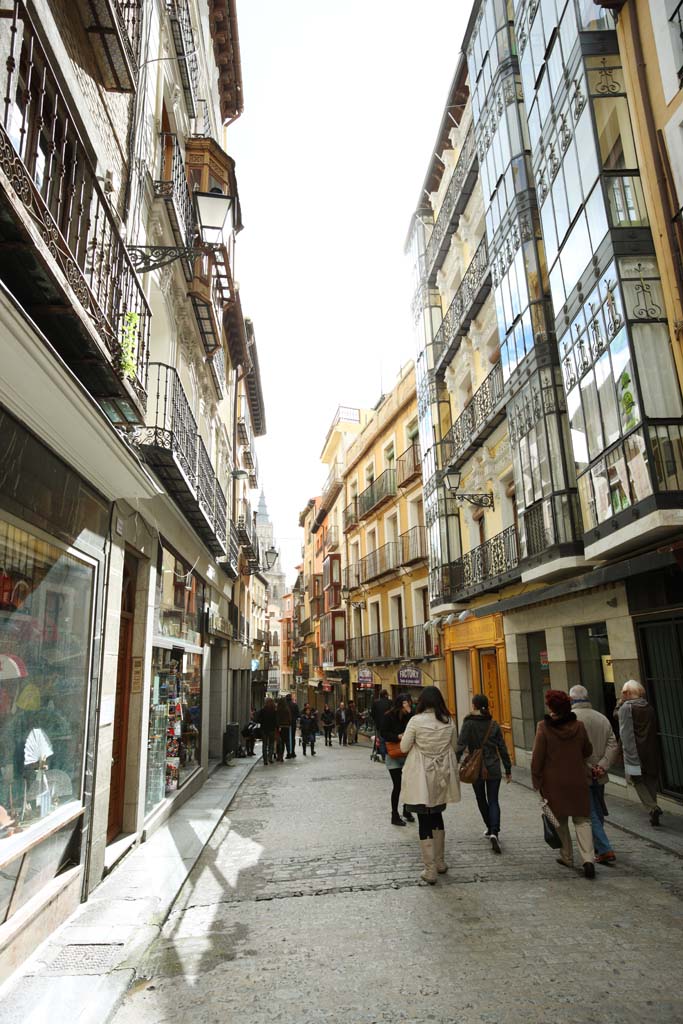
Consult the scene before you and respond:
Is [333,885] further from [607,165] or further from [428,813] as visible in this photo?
[607,165]

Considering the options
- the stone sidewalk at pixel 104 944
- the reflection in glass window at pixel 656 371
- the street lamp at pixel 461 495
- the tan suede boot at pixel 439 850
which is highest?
the street lamp at pixel 461 495

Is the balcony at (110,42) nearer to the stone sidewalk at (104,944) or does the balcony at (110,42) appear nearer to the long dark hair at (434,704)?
the long dark hair at (434,704)

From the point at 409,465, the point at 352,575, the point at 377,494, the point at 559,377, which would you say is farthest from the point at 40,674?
the point at 352,575

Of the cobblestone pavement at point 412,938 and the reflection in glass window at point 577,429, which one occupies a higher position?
the reflection in glass window at point 577,429

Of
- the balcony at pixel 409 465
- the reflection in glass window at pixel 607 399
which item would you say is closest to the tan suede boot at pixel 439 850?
the reflection in glass window at pixel 607 399

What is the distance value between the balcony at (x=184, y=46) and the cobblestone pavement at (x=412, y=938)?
11.0 m

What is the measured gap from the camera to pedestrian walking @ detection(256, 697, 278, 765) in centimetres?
1656

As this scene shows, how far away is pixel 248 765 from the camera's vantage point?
52.7 ft

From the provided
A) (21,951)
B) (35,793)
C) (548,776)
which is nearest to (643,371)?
(548,776)

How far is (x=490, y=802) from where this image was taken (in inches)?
277

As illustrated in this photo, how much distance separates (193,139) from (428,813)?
451 inches

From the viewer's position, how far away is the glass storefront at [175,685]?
8.73 metres

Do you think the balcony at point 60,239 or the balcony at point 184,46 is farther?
the balcony at point 184,46

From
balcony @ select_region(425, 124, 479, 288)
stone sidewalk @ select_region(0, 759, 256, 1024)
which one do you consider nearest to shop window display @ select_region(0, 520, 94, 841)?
stone sidewalk @ select_region(0, 759, 256, 1024)
